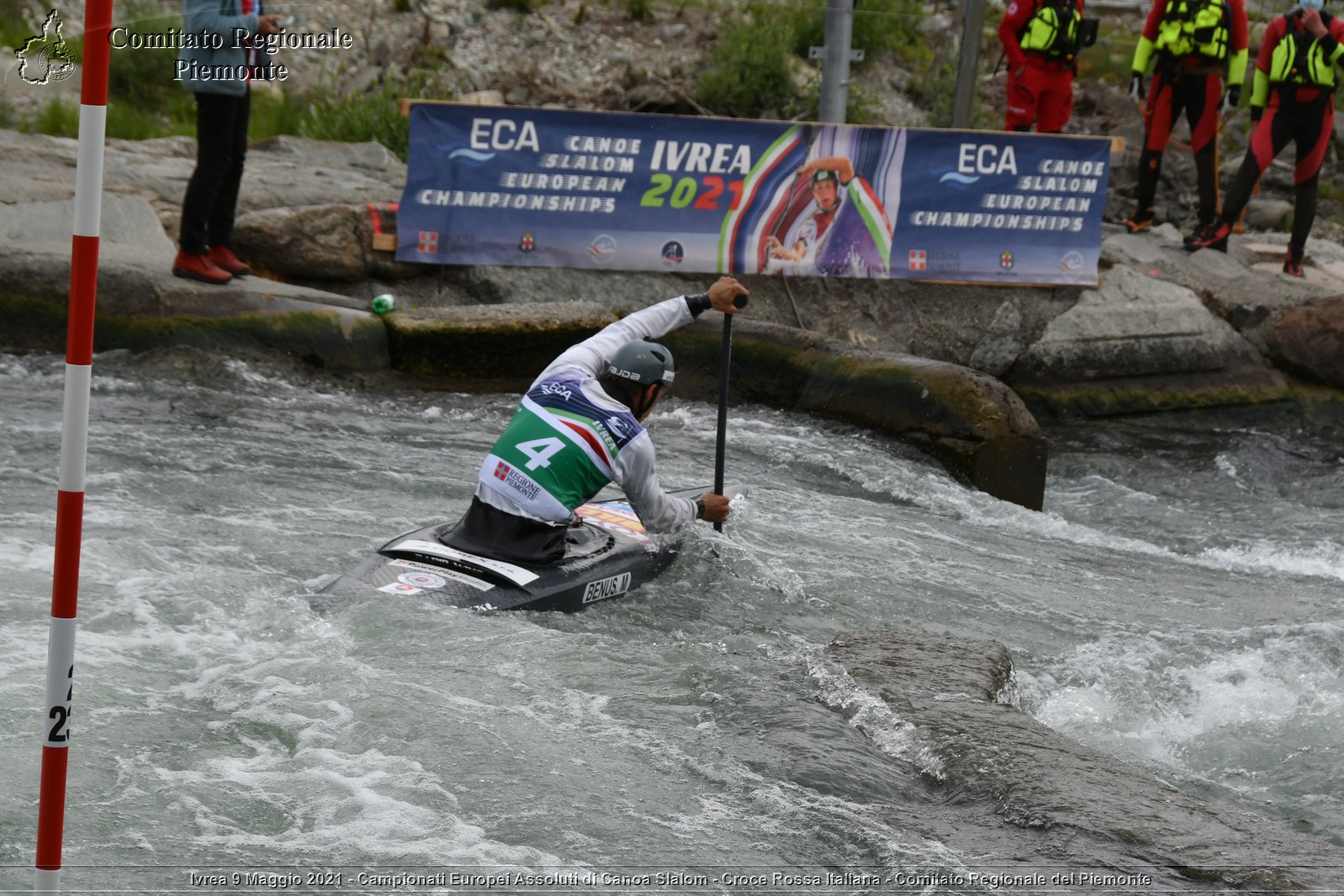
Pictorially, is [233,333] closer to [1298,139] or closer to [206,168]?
[206,168]

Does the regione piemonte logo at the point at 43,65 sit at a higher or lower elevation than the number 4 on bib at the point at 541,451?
higher

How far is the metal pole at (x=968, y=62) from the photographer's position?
1147 cm

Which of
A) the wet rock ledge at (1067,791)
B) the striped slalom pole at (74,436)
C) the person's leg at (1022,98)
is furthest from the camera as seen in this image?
the person's leg at (1022,98)

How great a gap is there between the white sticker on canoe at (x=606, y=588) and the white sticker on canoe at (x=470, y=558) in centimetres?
26

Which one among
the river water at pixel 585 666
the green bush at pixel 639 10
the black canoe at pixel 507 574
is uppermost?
the green bush at pixel 639 10

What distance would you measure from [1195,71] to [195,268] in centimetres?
752

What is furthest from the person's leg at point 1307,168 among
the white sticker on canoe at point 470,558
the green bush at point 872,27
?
the white sticker on canoe at point 470,558

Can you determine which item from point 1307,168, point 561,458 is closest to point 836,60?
point 1307,168

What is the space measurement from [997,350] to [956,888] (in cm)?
770

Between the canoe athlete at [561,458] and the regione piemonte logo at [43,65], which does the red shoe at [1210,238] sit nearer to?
the canoe athlete at [561,458]

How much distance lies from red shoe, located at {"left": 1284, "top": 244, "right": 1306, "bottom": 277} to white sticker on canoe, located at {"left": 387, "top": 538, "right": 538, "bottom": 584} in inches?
332

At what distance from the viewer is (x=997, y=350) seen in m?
10.7

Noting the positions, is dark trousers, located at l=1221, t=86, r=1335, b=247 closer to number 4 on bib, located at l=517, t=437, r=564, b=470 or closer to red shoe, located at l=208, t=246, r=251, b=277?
red shoe, located at l=208, t=246, r=251, b=277

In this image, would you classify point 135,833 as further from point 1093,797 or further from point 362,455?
point 362,455
